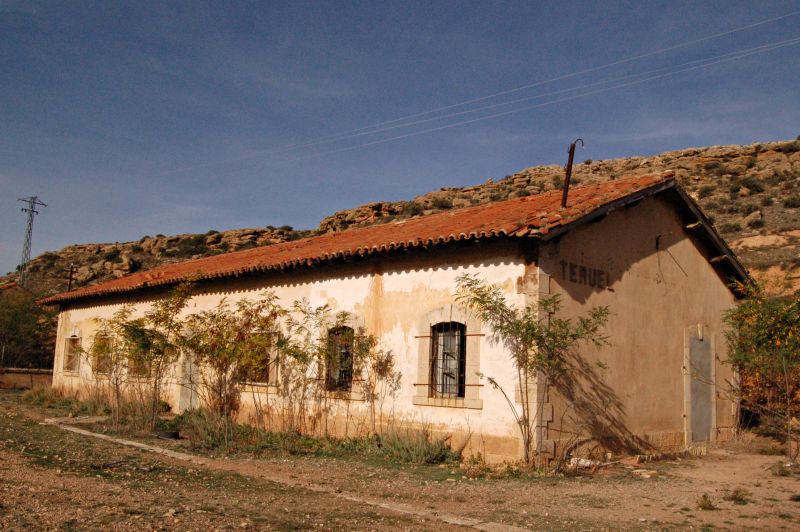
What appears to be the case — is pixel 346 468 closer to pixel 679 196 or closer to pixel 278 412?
pixel 278 412

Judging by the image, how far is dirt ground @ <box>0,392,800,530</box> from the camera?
6160 millimetres

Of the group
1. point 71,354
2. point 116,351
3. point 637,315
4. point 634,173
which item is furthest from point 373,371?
point 634,173

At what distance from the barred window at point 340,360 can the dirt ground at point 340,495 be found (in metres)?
2.19

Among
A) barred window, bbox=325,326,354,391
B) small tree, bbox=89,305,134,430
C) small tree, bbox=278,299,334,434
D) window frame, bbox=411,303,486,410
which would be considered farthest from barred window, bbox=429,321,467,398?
small tree, bbox=89,305,134,430

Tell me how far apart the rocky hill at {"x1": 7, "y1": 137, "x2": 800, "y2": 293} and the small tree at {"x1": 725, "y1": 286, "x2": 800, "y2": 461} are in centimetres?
988

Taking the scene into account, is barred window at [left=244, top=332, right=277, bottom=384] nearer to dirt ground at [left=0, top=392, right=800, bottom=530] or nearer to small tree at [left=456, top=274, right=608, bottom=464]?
dirt ground at [left=0, top=392, right=800, bottom=530]

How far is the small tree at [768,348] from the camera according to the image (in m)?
11.1

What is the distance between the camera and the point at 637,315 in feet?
39.4

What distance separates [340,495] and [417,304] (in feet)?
14.1

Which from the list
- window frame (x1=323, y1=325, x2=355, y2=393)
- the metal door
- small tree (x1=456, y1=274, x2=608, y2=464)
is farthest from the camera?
the metal door

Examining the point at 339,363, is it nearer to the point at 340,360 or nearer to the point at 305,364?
the point at 340,360

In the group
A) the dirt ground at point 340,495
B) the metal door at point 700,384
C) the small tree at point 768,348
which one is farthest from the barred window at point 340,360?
the small tree at point 768,348

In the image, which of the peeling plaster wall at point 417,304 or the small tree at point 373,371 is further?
the small tree at point 373,371

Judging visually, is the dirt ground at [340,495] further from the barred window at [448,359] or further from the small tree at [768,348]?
the small tree at [768,348]
